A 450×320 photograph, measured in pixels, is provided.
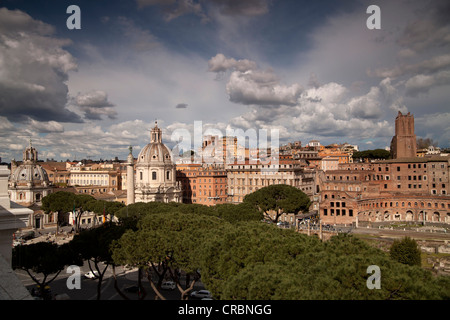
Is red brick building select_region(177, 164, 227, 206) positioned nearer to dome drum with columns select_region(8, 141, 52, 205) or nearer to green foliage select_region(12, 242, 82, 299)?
dome drum with columns select_region(8, 141, 52, 205)

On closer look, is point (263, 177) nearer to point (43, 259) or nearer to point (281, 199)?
point (281, 199)

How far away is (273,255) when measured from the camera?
19.5 m

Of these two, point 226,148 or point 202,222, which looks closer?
point 202,222

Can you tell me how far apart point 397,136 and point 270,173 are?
36.4m

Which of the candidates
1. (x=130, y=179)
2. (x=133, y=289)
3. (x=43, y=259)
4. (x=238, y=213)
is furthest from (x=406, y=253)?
(x=130, y=179)

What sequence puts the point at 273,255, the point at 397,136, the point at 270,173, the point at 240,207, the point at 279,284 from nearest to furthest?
the point at 279,284 < the point at 273,255 < the point at 240,207 < the point at 270,173 < the point at 397,136

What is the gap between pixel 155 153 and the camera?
87.1m

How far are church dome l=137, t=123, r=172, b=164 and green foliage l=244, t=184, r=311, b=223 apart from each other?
3146cm

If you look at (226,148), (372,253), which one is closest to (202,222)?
(372,253)

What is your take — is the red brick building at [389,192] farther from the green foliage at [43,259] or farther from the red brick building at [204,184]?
the green foliage at [43,259]

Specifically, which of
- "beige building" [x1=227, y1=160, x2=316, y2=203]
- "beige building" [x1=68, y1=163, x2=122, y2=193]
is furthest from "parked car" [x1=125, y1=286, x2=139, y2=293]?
"beige building" [x1=68, y1=163, x2=122, y2=193]

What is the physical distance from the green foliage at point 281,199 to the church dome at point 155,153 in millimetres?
31463

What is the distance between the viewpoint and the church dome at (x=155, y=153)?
86938 millimetres
